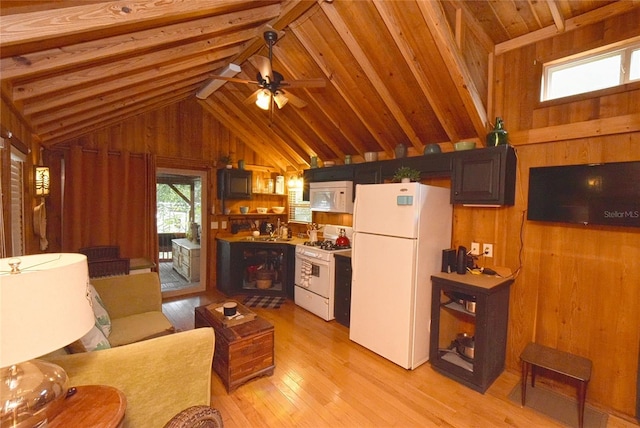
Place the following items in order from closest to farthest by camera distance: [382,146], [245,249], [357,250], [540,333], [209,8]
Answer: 1. [209,8]
2. [540,333]
3. [357,250]
4. [382,146]
5. [245,249]

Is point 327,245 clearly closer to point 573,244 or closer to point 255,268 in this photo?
point 255,268

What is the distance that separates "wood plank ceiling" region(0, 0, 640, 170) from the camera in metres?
1.69

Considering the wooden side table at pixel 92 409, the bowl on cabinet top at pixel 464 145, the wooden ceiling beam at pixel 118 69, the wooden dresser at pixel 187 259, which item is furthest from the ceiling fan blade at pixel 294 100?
the wooden dresser at pixel 187 259

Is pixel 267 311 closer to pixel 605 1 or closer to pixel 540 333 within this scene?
pixel 540 333

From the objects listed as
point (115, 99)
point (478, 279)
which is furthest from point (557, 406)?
point (115, 99)

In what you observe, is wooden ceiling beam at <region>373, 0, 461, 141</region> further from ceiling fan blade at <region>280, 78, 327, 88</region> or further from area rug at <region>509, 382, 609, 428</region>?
area rug at <region>509, 382, 609, 428</region>

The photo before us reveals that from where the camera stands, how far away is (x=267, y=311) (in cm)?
414

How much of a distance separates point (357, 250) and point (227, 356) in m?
1.66

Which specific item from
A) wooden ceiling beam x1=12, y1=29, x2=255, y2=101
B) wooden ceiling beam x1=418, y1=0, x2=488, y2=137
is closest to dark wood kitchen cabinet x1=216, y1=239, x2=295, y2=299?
wooden ceiling beam x1=12, y1=29, x2=255, y2=101

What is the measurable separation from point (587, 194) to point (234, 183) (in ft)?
14.9

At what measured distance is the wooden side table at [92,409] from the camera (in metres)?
1.10

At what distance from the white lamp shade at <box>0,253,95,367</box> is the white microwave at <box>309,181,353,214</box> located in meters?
3.33


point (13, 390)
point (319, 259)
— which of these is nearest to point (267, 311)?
point (319, 259)

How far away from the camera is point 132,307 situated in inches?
111
